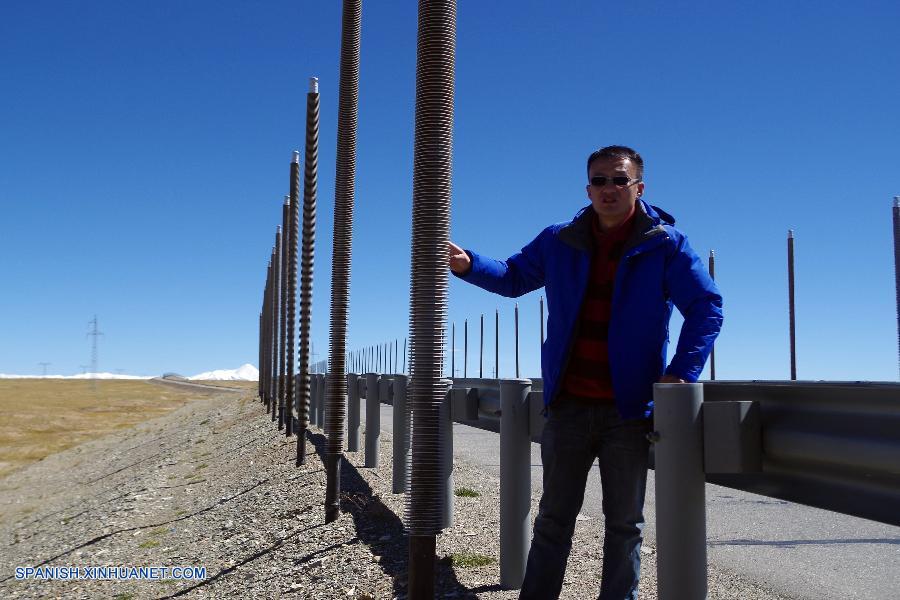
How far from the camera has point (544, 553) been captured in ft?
12.2

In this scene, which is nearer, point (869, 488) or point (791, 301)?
point (869, 488)

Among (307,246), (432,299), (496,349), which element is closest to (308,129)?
(307,246)

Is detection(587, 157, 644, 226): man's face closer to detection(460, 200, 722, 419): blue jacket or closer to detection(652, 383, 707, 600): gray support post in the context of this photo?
detection(460, 200, 722, 419): blue jacket

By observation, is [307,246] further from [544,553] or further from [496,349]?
[496,349]

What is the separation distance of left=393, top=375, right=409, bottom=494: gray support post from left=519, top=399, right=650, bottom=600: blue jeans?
12.1 feet

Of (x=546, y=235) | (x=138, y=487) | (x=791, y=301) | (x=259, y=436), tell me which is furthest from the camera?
(x=791, y=301)

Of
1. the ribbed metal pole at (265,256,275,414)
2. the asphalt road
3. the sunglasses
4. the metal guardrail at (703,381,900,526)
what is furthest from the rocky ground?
the ribbed metal pole at (265,256,275,414)

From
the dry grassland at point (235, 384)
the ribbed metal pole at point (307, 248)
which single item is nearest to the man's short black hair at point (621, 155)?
the ribbed metal pole at point (307, 248)

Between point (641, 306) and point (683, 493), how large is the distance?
35.6 inches

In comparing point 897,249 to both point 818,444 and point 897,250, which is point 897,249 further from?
point 818,444

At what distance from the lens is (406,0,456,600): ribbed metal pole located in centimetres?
393

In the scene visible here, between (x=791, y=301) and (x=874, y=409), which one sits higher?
(x=791, y=301)

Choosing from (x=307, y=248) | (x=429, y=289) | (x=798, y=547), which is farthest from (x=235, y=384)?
(x=429, y=289)

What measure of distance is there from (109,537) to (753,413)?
26.3ft
